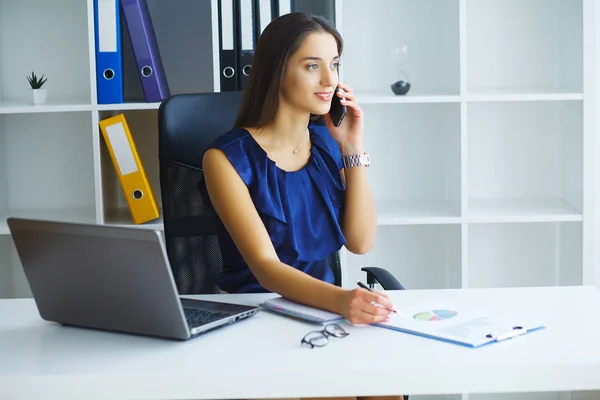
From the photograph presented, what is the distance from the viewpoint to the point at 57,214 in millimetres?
3059

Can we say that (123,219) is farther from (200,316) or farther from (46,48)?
(200,316)

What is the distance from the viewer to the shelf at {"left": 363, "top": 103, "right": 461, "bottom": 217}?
319cm

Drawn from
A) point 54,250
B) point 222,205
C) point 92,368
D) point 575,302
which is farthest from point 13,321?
point 575,302

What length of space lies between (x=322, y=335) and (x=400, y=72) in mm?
1778

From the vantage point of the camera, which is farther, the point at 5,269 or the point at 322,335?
the point at 5,269

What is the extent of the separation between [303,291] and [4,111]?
1613 millimetres

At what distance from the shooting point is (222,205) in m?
1.88

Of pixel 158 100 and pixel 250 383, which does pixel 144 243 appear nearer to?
pixel 250 383

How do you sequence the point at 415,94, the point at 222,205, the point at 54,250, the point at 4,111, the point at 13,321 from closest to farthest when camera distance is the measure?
1. the point at 54,250
2. the point at 13,321
3. the point at 222,205
4. the point at 4,111
5. the point at 415,94

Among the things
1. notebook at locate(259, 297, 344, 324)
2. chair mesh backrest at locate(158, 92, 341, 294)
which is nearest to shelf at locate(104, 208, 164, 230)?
chair mesh backrest at locate(158, 92, 341, 294)

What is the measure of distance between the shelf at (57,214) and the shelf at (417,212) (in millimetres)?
993

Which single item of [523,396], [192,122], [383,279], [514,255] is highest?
[192,122]

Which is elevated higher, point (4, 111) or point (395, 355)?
point (4, 111)

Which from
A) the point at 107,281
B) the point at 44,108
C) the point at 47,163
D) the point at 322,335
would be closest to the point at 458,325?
the point at 322,335
